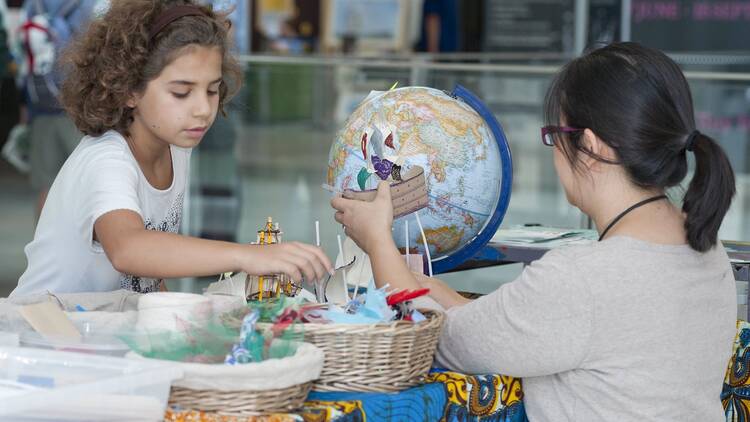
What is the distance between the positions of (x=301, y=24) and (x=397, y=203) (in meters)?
8.47

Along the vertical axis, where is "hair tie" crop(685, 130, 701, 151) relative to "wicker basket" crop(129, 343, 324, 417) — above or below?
above

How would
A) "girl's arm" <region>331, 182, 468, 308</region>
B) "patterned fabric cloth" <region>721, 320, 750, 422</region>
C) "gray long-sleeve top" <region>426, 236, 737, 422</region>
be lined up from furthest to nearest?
1. "patterned fabric cloth" <region>721, 320, 750, 422</region>
2. "girl's arm" <region>331, 182, 468, 308</region>
3. "gray long-sleeve top" <region>426, 236, 737, 422</region>

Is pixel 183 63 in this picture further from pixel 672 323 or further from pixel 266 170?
pixel 266 170

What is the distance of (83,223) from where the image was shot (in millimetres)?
2105

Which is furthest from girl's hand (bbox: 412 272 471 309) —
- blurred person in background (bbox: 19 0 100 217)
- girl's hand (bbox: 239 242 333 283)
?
blurred person in background (bbox: 19 0 100 217)

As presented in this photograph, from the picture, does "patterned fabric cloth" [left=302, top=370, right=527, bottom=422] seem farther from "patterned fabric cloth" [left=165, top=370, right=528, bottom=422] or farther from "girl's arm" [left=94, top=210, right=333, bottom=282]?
"girl's arm" [left=94, top=210, right=333, bottom=282]

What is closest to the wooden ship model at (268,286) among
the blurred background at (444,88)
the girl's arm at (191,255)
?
the girl's arm at (191,255)

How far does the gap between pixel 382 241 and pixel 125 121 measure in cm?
54

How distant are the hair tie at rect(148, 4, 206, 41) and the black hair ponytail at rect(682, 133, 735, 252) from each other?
91cm

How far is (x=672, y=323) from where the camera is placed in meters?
1.79

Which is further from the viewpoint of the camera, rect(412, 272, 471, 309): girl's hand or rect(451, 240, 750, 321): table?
rect(451, 240, 750, 321): table

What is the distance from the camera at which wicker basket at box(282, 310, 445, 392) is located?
5.42 ft

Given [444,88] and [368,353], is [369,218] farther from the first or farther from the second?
[444,88]

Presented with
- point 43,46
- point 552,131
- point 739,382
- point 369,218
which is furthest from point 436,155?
point 43,46
